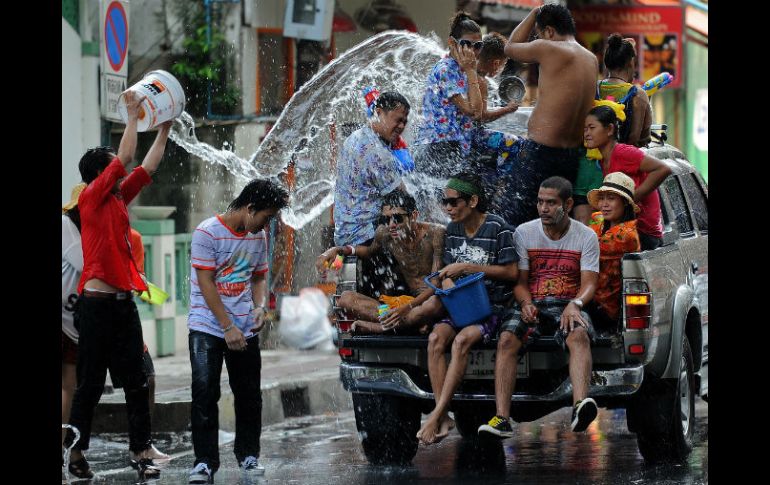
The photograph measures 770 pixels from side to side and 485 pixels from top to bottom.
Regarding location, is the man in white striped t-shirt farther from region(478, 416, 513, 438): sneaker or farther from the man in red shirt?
region(478, 416, 513, 438): sneaker

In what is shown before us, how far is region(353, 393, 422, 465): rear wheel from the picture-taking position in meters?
9.06

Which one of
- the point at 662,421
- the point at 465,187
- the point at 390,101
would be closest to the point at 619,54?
the point at 390,101

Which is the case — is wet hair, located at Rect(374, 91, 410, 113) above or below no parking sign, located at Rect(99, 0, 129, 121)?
A: below

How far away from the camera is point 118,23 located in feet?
44.0

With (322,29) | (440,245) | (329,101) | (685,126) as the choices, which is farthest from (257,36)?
(685,126)

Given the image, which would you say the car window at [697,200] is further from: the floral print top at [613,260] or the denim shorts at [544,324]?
the denim shorts at [544,324]

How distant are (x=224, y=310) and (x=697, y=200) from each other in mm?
3913

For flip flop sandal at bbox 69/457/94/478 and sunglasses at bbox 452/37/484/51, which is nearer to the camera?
flip flop sandal at bbox 69/457/94/478

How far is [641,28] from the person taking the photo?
27.5 m

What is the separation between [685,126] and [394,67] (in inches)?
888

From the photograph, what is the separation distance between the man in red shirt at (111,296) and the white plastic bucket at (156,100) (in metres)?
0.06

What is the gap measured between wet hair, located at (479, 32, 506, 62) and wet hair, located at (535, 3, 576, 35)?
20.5 inches

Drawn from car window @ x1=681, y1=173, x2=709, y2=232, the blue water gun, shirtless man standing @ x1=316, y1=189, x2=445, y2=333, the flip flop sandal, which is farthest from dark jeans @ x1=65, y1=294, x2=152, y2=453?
car window @ x1=681, y1=173, x2=709, y2=232
